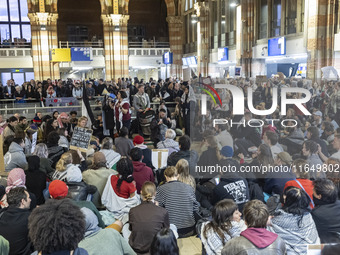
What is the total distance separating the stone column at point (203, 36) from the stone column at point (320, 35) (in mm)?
14345

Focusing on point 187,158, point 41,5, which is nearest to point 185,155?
point 187,158

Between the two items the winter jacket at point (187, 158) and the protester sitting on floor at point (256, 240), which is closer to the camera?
the protester sitting on floor at point (256, 240)

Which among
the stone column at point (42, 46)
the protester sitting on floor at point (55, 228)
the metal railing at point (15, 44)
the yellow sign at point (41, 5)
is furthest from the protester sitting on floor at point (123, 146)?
the metal railing at point (15, 44)

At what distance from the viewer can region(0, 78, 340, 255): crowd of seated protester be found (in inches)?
141

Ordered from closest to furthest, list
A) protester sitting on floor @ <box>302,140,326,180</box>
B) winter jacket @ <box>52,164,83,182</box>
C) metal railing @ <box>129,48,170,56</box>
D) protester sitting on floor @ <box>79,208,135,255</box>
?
protester sitting on floor @ <box>79,208,135,255</box>
winter jacket @ <box>52,164,83,182</box>
protester sitting on floor @ <box>302,140,326,180</box>
metal railing @ <box>129,48,170,56</box>

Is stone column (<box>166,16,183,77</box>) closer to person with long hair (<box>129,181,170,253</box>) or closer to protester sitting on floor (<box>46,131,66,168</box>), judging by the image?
protester sitting on floor (<box>46,131,66,168</box>)

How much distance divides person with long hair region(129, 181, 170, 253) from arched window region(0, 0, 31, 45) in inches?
1430

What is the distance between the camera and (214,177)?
628cm

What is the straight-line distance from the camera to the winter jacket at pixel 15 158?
739cm

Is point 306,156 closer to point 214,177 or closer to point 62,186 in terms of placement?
point 214,177

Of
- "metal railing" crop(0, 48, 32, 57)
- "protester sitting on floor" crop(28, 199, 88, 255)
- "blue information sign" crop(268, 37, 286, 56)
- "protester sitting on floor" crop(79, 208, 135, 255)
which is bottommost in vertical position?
"protester sitting on floor" crop(79, 208, 135, 255)

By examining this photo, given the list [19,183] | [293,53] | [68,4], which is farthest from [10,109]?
[68,4]

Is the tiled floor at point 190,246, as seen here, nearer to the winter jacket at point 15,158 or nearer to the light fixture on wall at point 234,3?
the winter jacket at point 15,158

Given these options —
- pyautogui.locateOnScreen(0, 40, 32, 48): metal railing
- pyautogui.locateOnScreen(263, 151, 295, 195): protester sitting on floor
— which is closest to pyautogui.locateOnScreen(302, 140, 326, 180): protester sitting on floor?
pyautogui.locateOnScreen(263, 151, 295, 195): protester sitting on floor
